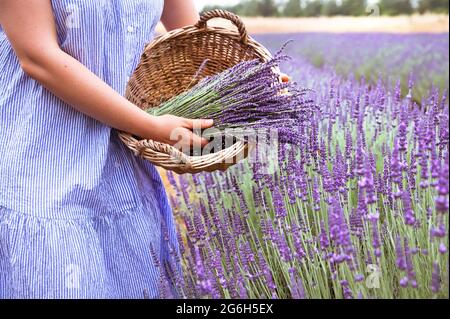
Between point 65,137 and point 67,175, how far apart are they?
0.10 m

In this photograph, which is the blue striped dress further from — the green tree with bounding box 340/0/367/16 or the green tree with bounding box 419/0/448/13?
the green tree with bounding box 340/0/367/16

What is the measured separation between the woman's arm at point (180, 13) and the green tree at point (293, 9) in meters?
6.67

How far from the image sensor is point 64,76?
1674 millimetres

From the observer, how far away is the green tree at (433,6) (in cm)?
765

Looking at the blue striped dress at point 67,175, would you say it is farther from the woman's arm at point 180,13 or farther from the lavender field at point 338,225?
the woman's arm at point 180,13

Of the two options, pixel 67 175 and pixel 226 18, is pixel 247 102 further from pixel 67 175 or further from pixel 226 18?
pixel 67 175

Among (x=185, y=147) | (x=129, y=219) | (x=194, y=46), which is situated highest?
(x=194, y=46)

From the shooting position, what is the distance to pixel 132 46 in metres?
1.95

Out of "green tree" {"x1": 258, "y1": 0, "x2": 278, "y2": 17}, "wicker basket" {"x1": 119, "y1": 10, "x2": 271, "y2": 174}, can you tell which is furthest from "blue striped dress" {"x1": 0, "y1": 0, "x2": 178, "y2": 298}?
"green tree" {"x1": 258, "y1": 0, "x2": 278, "y2": 17}

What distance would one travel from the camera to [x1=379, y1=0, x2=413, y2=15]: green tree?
7768 millimetres

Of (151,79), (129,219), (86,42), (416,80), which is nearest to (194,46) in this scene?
(151,79)

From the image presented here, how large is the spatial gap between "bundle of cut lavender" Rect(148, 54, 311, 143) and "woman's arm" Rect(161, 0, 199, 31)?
41 centimetres
